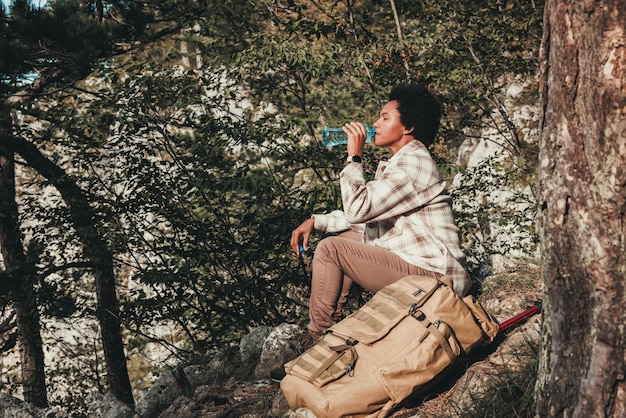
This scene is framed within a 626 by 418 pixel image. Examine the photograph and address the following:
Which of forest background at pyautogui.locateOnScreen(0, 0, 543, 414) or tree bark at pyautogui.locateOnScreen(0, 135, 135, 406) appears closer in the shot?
forest background at pyautogui.locateOnScreen(0, 0, 543, 414)

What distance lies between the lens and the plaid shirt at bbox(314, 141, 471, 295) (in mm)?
3439

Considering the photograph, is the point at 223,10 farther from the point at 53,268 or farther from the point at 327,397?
the point at 327,397

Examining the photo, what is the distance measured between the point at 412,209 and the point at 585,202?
5.17ft


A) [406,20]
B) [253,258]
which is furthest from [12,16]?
[406,20]

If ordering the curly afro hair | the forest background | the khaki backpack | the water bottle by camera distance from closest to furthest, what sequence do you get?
the khaki backpack < the curly afro hair < the water bottle < the forest background

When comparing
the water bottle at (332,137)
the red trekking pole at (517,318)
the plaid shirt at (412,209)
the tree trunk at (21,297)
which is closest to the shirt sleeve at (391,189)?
the plaid shirt at (412,209)

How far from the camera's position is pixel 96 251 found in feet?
23.0

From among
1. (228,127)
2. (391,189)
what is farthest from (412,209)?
(228,127)

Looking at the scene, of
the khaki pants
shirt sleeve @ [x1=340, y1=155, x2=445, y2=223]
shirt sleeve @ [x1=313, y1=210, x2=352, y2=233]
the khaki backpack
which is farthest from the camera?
shirt sleeve @ [x1=313, y1=210, x2=352, y2=233]

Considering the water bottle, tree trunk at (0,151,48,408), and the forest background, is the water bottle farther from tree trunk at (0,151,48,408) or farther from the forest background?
tree trunk at (0,151,48,408)

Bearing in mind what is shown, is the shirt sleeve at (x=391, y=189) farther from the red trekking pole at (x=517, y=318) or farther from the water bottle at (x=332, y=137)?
the water bottle at (x=332, y=137)

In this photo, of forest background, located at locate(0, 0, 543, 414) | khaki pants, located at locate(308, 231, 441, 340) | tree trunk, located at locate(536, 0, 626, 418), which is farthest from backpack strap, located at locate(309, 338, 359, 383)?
forest background, located at locate(0, 0, 543, 414)

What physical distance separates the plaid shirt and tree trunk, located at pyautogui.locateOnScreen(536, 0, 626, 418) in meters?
1.33

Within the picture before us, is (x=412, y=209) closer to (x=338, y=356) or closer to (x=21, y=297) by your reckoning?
(x=338, y=356)
